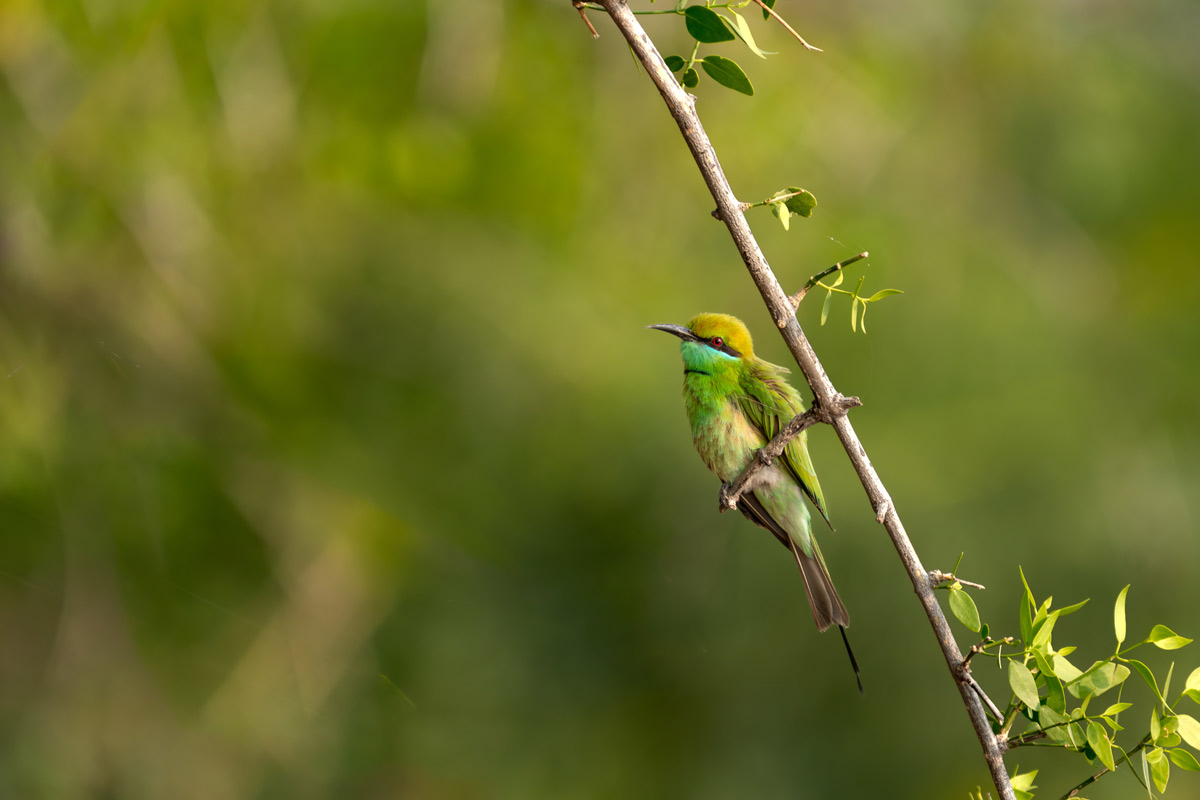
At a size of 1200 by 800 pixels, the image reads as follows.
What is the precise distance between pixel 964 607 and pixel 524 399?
271cm

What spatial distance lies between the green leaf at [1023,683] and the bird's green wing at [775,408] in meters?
0.42

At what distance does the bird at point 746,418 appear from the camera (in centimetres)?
125

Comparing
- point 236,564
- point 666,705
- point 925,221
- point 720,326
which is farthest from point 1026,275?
point 236,564

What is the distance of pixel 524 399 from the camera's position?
3.45 m

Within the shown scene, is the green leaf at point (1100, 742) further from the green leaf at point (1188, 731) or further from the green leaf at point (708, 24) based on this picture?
the green leaf at point (708, 24)

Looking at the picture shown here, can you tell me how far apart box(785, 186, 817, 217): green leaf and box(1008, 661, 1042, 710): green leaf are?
16.1 inches

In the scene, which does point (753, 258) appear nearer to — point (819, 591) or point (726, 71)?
point (726, 71)

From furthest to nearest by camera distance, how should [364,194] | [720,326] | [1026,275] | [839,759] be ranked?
1. [1026,275]
2. [364,194]
3. [839,759]
4. [720,326]

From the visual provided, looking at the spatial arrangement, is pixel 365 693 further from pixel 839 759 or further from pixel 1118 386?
pixel 1118 386

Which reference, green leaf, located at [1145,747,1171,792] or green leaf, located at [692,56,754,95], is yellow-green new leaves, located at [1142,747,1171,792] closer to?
green leaf, located at [1145,747,1171,792]

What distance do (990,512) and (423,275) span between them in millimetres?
2095

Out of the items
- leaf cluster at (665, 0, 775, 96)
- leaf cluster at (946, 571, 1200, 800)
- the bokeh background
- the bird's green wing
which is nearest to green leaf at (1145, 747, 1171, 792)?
leaf cluster at (946, 571, 1200, 800)

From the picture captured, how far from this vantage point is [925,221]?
357 centimetres

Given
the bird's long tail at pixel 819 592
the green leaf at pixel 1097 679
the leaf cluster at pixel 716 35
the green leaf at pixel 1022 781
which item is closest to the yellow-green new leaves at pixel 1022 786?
the green leaf at pixel 1022 781
